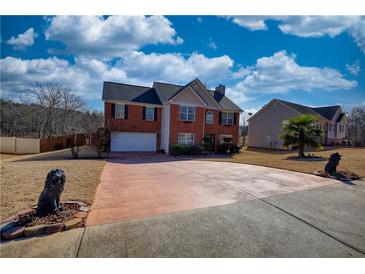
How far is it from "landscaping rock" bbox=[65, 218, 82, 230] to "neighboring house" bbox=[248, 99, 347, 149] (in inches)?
1054

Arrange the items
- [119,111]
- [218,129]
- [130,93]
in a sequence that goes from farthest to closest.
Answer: [218,129] < [130,93] < [119,111]

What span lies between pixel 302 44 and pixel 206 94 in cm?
1435

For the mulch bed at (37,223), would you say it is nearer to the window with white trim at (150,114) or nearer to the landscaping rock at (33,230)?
the landscaping rock at (33,230)

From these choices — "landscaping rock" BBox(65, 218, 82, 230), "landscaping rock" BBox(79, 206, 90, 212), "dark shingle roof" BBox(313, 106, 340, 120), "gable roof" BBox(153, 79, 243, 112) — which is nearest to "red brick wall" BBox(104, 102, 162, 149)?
"gable roof" BBox(153, 79, 243, 112)

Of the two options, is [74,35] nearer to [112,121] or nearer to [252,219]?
[252,219]

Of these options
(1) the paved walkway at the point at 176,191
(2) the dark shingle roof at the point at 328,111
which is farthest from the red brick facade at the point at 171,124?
(2) the dark shingle roof at the point at 328,111

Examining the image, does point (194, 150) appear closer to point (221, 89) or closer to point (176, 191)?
point (221, 89)

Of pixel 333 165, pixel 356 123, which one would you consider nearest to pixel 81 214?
pixel 333 165

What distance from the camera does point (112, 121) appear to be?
17812mm

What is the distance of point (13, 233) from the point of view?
3.43 m

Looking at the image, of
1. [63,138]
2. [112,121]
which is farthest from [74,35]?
[63,138]

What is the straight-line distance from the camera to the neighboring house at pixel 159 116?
18.6 m

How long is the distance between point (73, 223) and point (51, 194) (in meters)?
0.80

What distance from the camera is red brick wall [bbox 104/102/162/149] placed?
59.2ft
